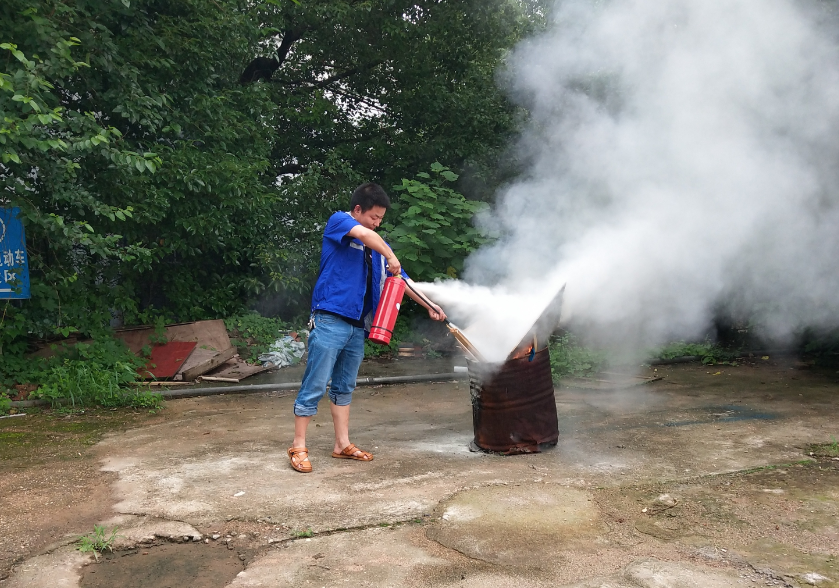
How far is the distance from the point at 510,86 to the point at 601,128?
127 inches

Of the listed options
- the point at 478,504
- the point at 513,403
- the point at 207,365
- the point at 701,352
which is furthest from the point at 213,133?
the point at 701,352

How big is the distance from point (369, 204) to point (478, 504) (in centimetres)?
194

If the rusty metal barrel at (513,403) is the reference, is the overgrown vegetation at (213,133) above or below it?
above

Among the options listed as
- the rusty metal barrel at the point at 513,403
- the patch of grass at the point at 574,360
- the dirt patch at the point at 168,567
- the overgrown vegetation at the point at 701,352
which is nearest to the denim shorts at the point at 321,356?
the rusty metal barrel at the point at 513,403

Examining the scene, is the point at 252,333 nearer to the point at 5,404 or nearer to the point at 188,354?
the point at 188,354

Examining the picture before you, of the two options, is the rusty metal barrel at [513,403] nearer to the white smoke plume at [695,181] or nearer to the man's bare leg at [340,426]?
the white smoke plume at [695,181]

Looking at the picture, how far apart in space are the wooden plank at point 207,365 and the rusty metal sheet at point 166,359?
162 millimetres

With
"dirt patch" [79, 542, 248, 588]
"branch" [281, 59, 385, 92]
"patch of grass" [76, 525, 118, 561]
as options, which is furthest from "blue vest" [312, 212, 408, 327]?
"branch" [281, 59, 385, 92]

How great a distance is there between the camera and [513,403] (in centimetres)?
466

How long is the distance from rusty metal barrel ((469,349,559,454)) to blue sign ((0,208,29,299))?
4911 millimetres

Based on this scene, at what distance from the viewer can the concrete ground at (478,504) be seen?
3.02 m

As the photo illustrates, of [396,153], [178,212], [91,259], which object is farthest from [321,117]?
[91,259]

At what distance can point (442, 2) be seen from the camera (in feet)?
36.0

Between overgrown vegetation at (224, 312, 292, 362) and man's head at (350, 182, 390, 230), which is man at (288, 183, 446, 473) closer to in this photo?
man's head at (350, 182, 390, 230)
